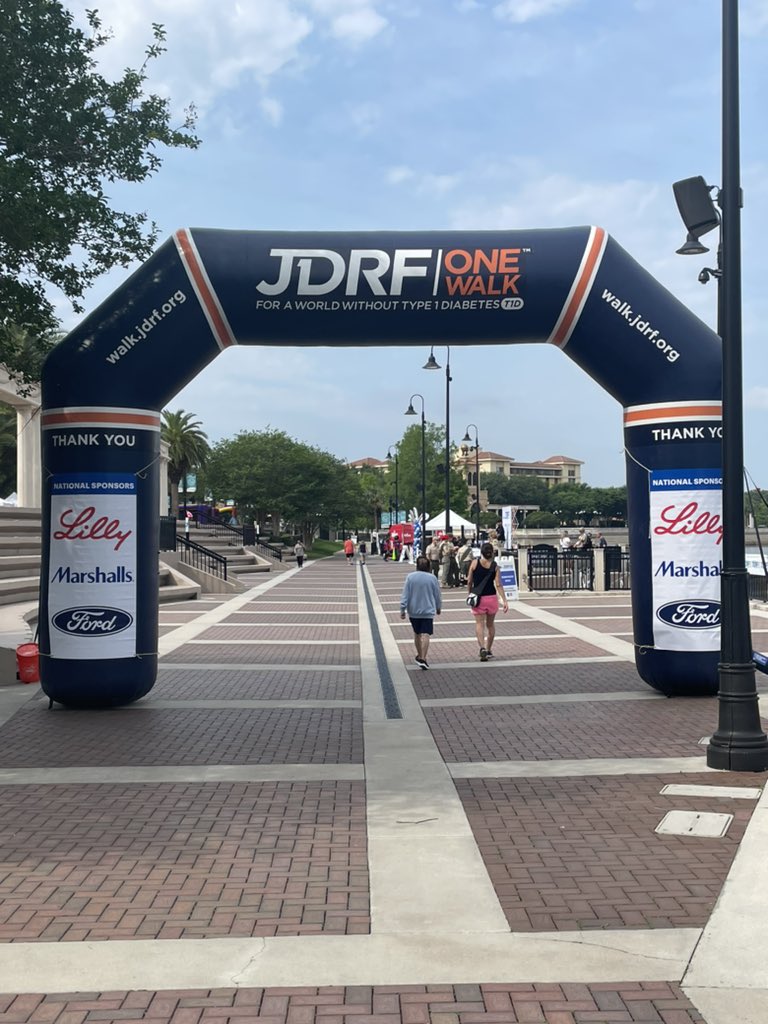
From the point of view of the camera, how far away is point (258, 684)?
512 inches

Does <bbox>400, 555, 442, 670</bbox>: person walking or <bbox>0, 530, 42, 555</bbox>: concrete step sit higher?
<bbox>0, 530, 42, 555</bbox>: concrete step

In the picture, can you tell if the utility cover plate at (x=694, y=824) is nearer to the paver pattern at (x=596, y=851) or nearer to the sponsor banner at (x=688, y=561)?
the paver pattern at (x=596, y=851)


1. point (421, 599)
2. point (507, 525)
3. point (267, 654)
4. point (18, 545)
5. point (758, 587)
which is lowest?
point (267, 654)

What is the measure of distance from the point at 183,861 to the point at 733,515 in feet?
16.7

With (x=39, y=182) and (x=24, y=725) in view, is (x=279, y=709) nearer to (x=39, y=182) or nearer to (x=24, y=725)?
(x=24, y=725)

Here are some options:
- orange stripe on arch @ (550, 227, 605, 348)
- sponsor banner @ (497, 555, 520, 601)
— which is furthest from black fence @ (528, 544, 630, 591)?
orange stripe on arch @ (550, 227, 605, 348)

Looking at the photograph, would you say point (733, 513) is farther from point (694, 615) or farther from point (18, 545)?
point (18, 545)

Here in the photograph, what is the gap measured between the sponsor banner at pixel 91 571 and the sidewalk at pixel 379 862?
2.57 ft

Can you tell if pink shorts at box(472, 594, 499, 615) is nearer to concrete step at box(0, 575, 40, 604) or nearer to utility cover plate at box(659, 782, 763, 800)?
utility cover plate at box(659, 782, 763, 800)

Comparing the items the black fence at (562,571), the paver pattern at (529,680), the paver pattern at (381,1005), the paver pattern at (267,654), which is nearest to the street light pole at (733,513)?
the paver pattern at (529,680)

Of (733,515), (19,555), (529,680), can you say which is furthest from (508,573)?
(733,515)

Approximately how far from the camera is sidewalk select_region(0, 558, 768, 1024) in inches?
173

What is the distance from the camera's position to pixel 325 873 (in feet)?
19.4

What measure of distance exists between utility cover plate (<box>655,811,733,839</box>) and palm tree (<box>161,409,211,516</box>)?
64596 mm
